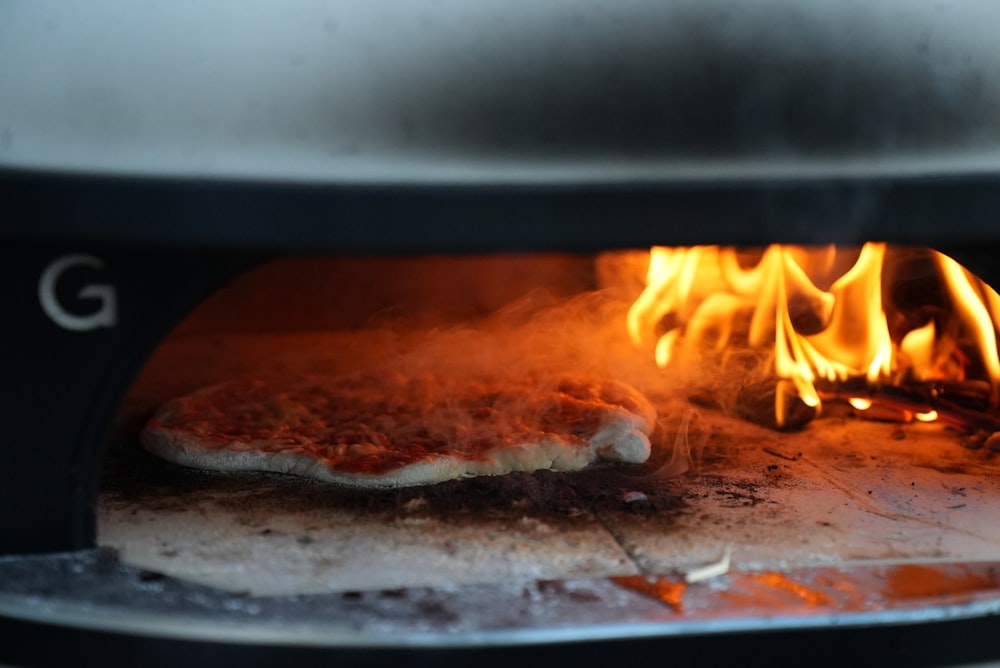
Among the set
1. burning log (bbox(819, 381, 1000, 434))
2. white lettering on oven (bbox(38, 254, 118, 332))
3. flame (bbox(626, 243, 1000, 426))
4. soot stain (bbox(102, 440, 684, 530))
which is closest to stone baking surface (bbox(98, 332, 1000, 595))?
soot stain (bbox(102, 440, 684, 530))

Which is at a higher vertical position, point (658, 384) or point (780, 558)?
point (658, 384)

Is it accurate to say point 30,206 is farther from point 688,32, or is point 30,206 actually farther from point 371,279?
point 371,279

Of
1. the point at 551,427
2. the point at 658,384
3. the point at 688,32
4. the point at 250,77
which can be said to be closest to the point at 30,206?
the point at 250,77

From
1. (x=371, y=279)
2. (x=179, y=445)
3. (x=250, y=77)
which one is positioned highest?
(x=250, y=77)

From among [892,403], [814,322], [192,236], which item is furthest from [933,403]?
[192,236]

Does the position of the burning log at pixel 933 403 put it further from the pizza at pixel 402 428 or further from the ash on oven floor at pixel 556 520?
the pizza at pixel 402 428

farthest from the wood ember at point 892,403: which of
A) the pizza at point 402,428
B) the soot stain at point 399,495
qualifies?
the soot stain at point 399,495

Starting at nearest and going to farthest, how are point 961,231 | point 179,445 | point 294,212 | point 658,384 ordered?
point 294,212 < point 961,231 < point 179,445 < point 658,384
